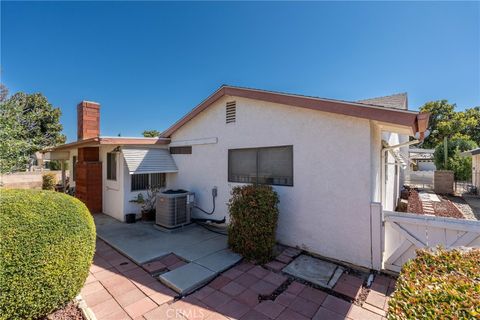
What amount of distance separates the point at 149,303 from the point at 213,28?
36.5 feet

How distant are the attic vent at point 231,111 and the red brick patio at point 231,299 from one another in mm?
4938

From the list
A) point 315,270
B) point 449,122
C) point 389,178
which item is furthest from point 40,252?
point 449,122

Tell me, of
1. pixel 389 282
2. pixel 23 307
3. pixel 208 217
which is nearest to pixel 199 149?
pixel 208 217

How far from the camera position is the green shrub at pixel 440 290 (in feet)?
6.01

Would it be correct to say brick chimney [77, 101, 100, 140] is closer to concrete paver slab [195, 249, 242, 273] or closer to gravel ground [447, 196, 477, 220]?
concrete paver slab [195, 249, 242, 273]

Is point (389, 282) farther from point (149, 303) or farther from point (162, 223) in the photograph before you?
point (162, 223)

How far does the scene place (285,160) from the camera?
22.4 feet

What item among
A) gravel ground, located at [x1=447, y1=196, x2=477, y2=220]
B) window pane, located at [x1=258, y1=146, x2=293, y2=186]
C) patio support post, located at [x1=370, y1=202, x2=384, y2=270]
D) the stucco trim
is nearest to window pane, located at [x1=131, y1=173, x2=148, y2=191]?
the stucco trim

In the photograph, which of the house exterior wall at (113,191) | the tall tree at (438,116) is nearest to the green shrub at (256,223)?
the house exterior wall at (113,191)

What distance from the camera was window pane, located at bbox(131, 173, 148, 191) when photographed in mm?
9633

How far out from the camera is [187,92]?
1831 cm

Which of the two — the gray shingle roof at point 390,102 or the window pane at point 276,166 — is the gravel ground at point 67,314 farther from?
the gray shingle roof at point 390,102

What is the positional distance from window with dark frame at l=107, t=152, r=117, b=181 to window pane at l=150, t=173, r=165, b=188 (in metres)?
1.56

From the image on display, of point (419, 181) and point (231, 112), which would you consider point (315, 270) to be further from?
point (419, 181)
